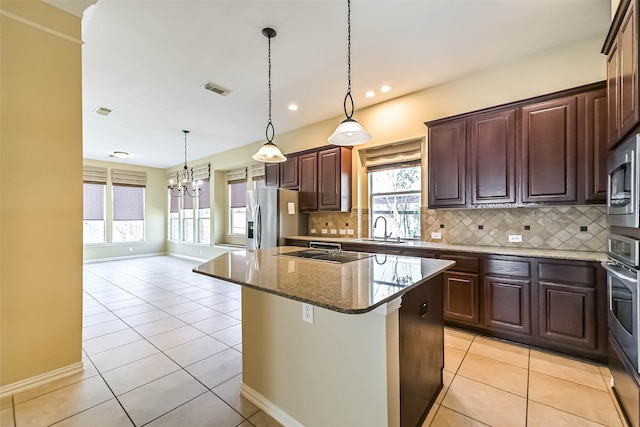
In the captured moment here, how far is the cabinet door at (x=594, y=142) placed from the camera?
2475 mm

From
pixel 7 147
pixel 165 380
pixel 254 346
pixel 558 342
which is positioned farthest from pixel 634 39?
pixel 7 147

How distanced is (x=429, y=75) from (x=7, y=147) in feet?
13.3

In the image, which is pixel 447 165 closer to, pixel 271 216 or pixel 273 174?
pixel 271 216

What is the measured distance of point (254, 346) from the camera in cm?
189

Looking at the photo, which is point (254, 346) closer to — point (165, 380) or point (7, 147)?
point (165, 380)

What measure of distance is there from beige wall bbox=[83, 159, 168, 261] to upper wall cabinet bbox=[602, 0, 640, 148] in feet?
33.1

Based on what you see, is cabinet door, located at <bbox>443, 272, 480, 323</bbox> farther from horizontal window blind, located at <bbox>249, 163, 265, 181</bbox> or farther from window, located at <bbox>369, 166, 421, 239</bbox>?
horizontal window blind, located at <bbox>249, 163, 265, 181</bbox>

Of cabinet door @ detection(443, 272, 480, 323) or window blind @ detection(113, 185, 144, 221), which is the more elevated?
window blind @ detection(113, 185, 144, 221)

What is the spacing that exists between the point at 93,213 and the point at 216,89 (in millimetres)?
6600

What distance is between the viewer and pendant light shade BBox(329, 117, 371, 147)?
2252 millimetres

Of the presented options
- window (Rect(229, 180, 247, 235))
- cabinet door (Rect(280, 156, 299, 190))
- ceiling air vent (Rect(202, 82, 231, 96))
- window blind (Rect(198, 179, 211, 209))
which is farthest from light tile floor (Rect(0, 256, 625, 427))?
window blind (Rect(198, 179, 211, 209))

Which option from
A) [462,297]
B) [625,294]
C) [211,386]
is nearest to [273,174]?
[462,297]

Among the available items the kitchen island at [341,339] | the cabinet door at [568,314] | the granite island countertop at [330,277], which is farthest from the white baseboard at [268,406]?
the cabinet door at [568,314]

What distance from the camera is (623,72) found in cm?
176
